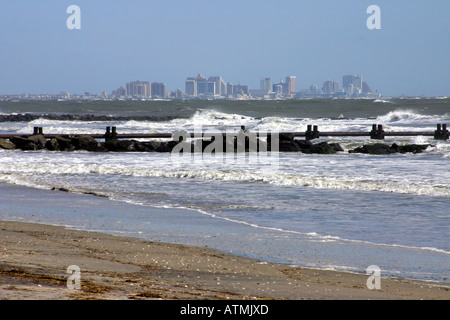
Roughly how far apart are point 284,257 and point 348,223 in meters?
2.86

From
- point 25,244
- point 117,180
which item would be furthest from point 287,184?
point 25,244

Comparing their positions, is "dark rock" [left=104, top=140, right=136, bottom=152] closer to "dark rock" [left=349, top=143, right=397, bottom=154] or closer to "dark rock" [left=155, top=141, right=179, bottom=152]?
"dark rock" [left=155, top=141, right=179, bottom=152]

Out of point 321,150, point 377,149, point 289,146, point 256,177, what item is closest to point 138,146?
point 289,146

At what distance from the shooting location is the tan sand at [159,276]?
5312 millimetres

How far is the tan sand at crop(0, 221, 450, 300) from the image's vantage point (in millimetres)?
5312

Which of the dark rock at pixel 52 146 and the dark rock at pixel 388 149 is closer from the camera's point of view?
the dark rock at pixel 388 149

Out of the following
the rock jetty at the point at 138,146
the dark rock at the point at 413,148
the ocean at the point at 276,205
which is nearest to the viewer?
the ocean at the point at 276,205

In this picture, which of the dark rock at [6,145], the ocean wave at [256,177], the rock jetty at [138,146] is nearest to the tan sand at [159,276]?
the ocean wave at [256,177]

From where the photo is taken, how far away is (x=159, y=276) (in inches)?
246

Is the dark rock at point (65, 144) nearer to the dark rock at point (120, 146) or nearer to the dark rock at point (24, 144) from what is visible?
the dark rock at point (24, 144)

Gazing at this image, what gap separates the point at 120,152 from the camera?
2806cm

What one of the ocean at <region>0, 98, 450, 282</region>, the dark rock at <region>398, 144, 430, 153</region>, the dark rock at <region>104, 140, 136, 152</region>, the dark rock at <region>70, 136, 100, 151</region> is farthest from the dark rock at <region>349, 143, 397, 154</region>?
the dark rock at <region>70, 136, 100, 151</region>

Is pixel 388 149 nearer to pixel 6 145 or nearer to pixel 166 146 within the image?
pixel 166 146
